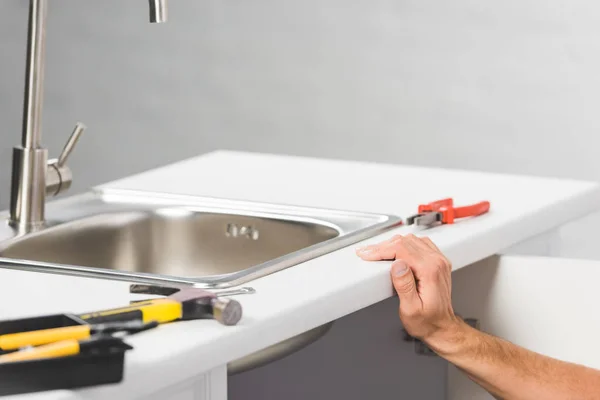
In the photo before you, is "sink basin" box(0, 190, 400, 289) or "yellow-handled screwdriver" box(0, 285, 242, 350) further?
"sink basin" box(0, 190, 400, 289)

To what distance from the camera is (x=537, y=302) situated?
1.40 meters

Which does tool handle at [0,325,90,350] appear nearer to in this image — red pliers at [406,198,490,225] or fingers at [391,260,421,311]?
fingers at [391,260,421,311]

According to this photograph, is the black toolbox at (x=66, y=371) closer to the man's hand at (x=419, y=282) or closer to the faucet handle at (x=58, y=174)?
the man's hand at (x=419, y=282)

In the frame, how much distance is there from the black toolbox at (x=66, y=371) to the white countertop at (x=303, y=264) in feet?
0.04

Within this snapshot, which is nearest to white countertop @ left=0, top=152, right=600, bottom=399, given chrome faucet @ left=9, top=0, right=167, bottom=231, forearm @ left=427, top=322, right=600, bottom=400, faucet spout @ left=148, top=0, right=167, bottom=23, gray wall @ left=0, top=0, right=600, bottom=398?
forearm @ left=427, top=322, right=600, bottom=400

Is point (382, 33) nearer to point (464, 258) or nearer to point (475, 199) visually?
point (475, 199)

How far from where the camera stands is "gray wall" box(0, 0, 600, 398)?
323 centimetres

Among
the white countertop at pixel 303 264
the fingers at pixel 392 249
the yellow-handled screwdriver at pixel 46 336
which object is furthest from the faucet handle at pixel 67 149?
the yellow-handled screwdriver at pixel 46 336

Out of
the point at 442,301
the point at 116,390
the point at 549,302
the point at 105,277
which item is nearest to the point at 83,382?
the point at 116,390

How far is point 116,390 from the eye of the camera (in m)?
0.80

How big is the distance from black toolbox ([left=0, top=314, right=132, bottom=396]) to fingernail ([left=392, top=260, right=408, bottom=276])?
44 cm

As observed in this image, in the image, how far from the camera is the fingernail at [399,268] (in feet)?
3.85

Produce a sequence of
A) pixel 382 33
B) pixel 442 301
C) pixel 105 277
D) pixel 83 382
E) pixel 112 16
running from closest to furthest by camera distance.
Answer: pixel 83 382
pixel 105 277
pixel 442 301
pixel 382 33
pixel 112 16

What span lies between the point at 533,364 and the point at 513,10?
7.01 ft
